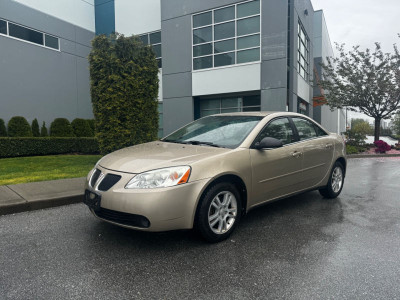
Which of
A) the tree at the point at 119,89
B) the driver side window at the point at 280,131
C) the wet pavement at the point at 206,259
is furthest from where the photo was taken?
the tree at the point at 119,89

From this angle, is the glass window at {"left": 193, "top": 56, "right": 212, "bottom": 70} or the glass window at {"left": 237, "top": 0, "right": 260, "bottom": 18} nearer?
the glass window at {"left": 237, "top": 0, "right": 260, "bottom": 18}

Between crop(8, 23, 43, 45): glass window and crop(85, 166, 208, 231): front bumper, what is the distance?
51.0 feet

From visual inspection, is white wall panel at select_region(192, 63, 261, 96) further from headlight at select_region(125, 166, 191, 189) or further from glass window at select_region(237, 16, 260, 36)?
headlight at select_region(125, 166, 191, 189)

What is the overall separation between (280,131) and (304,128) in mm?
741

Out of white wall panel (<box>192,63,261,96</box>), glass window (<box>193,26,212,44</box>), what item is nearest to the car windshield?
white wall panel (<box>192,63,261,96</box>)

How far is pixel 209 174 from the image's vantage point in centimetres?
340

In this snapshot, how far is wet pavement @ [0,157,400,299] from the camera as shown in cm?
254

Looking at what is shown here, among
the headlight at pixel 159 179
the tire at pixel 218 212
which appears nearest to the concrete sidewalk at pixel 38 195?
the headlight at pixel 159 179

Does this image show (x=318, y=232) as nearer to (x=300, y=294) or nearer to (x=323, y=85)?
(x=300, y=294)

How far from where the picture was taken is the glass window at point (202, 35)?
53.5 feet

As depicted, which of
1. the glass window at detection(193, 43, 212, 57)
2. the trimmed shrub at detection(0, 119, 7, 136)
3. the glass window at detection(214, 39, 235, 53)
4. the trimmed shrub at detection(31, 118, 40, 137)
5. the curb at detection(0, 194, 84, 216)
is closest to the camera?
the curb at detection(0, 194, 84, 216)

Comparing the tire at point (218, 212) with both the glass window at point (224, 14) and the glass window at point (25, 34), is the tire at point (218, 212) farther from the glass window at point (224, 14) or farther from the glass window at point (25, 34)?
the glass window at point (25, 34)

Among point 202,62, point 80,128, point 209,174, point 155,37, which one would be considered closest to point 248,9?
point 202,62

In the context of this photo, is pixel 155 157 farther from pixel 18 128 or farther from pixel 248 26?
pixel 248 26
